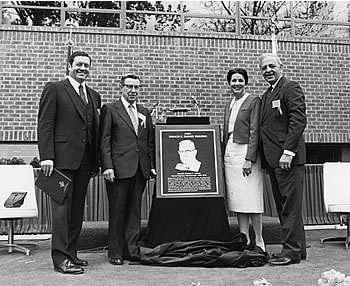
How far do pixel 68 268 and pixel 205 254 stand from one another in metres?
1.19

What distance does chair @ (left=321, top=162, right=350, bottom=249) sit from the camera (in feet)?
18.1

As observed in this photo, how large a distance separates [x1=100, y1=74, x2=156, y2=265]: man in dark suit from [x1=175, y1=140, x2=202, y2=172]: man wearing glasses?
1.13 ft

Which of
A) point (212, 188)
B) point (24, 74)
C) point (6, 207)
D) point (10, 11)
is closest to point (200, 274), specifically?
point (212, 188)

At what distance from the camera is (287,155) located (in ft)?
13.8

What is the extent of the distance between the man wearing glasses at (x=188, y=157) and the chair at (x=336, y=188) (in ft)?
5.99

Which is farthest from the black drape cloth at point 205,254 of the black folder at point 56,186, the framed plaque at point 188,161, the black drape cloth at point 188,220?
the black folder at point 56,186

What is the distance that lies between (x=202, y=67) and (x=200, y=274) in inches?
191

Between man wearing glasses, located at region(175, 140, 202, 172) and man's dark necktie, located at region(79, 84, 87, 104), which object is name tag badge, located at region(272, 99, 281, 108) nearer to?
man wearing glasses, located at region(175, 140, 202, 172)

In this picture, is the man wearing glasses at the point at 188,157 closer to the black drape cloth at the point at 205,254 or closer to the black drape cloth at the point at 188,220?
the black drape cloth at the point at 188,220

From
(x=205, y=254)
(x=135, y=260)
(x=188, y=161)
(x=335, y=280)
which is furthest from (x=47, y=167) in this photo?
(x=335, y=280)

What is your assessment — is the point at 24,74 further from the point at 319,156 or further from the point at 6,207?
the point at 319,156

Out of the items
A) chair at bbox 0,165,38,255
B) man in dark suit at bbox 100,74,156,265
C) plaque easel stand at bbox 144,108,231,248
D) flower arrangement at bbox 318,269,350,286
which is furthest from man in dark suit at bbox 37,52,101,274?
flower arrangement at bbox 318,269,350,286

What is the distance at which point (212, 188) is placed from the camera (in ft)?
15.4

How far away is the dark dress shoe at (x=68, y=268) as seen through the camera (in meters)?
3.81
